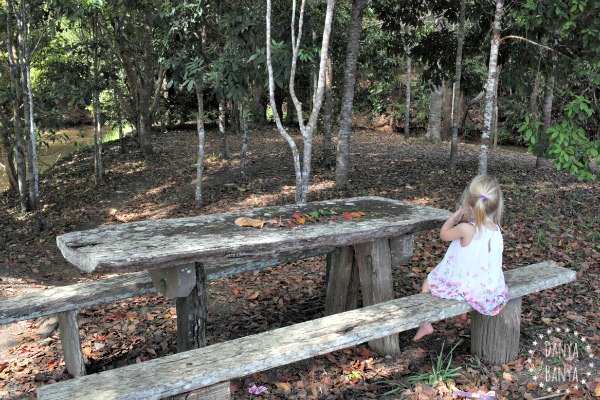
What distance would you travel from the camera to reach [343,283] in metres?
4.42

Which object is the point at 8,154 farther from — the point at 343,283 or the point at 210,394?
the point at 210,394

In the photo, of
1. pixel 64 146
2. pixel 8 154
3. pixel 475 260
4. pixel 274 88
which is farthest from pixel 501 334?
pixel 64 146

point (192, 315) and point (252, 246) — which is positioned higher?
point (252, 246)

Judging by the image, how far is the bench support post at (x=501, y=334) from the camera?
3.74 m

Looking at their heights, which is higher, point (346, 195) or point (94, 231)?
point (94, 231)

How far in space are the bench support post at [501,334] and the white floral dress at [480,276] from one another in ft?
0.64

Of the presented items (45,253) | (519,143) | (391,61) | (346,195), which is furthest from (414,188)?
(519,143)

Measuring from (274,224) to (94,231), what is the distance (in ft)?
4.13

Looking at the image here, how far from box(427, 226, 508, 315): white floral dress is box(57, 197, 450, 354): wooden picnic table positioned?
510mm

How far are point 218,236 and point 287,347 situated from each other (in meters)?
0.91

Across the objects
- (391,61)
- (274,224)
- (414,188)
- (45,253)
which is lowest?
(45,253)

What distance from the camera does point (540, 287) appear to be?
384 centimetres

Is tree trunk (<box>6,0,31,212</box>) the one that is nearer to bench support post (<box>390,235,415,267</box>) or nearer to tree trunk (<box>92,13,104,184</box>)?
tree trunk (<box>92,13,104,184</box>)

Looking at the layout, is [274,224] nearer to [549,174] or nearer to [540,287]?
[540,287]
